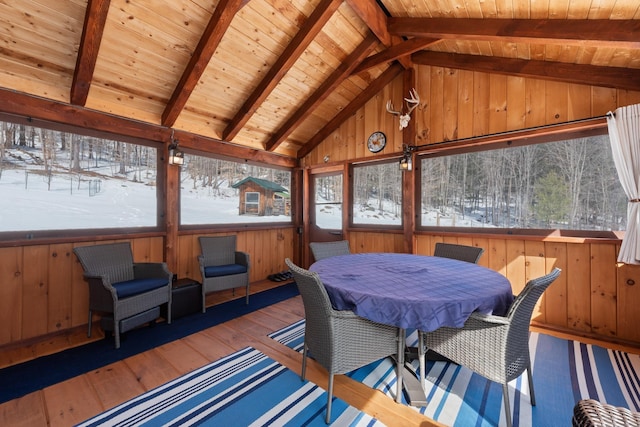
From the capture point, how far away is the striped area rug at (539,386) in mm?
1620

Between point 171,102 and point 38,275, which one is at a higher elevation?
point 171,102

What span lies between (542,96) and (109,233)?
5.09m

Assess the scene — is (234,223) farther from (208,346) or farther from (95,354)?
(95,354)

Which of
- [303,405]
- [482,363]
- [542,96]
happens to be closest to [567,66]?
[542,96]

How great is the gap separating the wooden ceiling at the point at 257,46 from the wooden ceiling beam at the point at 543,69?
0.4 inches

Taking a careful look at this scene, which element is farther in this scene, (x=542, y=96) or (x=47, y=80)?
(x=542, y=96)

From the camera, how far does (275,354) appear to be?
7.58 ft

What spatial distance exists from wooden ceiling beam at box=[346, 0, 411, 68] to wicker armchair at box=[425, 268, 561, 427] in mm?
2793

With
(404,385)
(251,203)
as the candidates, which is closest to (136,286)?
(251,203)

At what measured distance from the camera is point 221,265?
3.75 metres

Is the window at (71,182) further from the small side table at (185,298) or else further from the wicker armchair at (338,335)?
the wicker armchair at (338,335)

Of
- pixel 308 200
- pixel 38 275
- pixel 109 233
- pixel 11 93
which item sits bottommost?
pixel 38 275

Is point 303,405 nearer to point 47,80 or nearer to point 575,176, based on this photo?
point 575,176

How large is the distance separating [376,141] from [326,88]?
44.7 inches
